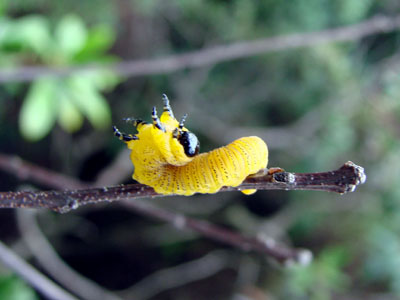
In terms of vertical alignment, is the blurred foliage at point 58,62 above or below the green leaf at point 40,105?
above

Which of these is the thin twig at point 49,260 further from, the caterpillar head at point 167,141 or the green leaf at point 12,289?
the caterpillar head at point 167,141

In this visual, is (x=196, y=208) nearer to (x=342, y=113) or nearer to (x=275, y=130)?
(x=275, y=130)

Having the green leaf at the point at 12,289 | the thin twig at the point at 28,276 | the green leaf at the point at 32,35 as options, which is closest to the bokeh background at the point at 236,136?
the green leaf at the point at 32,35

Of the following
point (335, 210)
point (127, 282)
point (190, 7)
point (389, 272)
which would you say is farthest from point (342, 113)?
point (127, 282)

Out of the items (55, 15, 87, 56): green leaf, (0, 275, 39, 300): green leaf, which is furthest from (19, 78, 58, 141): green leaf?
(0, 275, 39, 300): green leaf

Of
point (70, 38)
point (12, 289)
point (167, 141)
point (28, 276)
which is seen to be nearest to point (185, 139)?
point (167, 141)

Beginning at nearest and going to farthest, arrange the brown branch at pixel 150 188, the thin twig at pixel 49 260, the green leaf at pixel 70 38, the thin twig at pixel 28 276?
the brown branch at pixel 150 188, the thin twig at pixel 28 276, the thin twig at pixel 49 260, the green leaf at pixel 70 38
